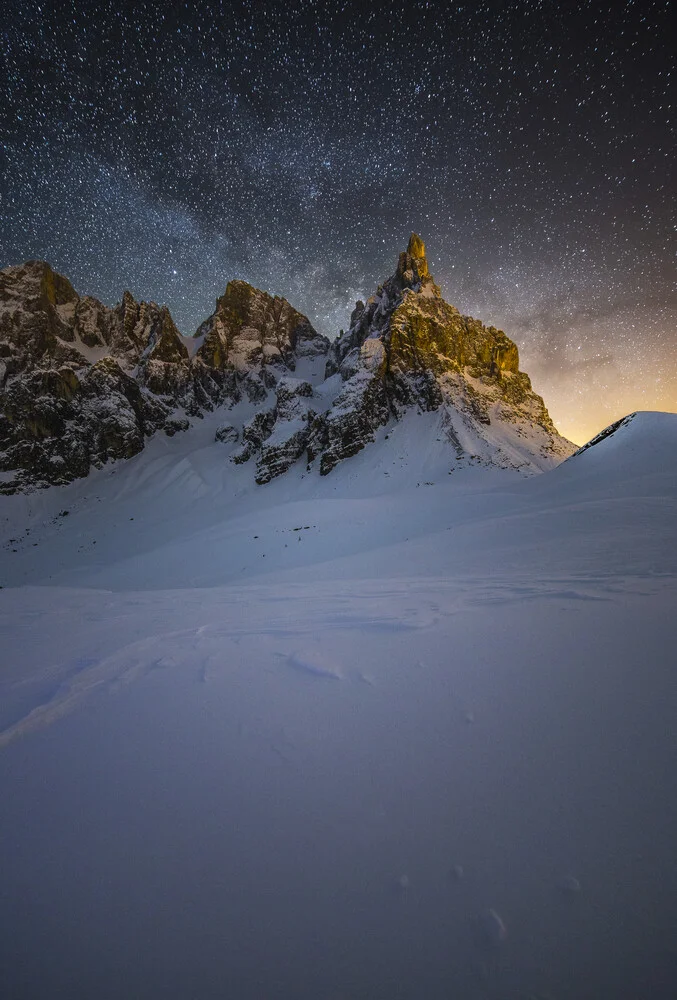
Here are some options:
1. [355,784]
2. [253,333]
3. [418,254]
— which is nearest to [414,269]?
[418,254]

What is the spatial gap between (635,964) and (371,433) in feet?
112

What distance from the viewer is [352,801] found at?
147 centimetres

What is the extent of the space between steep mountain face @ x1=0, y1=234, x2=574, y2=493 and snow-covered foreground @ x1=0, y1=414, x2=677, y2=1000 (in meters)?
27.5

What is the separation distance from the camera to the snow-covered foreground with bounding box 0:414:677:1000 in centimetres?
99

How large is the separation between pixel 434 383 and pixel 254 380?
32.2 m

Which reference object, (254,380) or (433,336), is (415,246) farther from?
(254,380)

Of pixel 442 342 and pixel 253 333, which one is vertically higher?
pixel 253 333

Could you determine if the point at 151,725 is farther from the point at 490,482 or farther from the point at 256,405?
the point at 256,405

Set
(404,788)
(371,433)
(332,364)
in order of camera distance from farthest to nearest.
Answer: (332,364) → (371,433) → (404,788)

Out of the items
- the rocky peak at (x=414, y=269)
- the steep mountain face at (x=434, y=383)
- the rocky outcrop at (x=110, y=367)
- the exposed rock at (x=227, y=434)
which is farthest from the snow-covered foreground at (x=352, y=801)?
the rocky peak at (x=414, y=269)

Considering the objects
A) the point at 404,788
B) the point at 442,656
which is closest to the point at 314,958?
the point at 404,788

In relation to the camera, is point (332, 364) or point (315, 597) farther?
point (332, 364)

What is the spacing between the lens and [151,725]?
2.08 m

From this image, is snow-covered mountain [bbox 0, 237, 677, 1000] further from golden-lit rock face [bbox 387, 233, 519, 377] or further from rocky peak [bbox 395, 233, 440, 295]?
rocky peak [bbox 395, 233, 440, 295]
